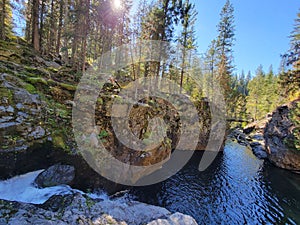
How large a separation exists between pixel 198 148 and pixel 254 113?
3163cm

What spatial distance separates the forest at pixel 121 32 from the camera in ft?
39.6

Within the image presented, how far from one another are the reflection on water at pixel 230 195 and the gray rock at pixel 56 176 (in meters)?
3.62

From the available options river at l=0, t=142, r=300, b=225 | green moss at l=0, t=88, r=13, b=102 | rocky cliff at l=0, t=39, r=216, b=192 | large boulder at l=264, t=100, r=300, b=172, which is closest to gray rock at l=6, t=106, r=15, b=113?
rocky cliff at l=0, t=39, r=216, b=192

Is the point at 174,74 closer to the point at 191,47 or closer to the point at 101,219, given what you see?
the point at 191,47

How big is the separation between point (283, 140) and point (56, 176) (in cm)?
1874

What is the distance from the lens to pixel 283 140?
1527 centimetres

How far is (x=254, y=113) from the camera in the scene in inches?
1602

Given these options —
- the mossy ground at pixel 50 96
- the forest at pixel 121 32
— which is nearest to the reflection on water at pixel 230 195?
the mossy ground at pixel 50 96

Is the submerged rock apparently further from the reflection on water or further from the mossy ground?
the reflection on water

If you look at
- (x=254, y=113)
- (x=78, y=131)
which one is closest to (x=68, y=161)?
(x=78, y=131)

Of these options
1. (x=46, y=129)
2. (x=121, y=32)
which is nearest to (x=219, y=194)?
(x=46, y=129)

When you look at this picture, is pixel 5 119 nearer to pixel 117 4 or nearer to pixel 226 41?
pixel 117 4

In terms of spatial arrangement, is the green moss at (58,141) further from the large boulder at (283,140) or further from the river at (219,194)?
the large boulder at (283,140)

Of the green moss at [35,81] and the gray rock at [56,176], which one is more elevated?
the green moss at [35,81]
